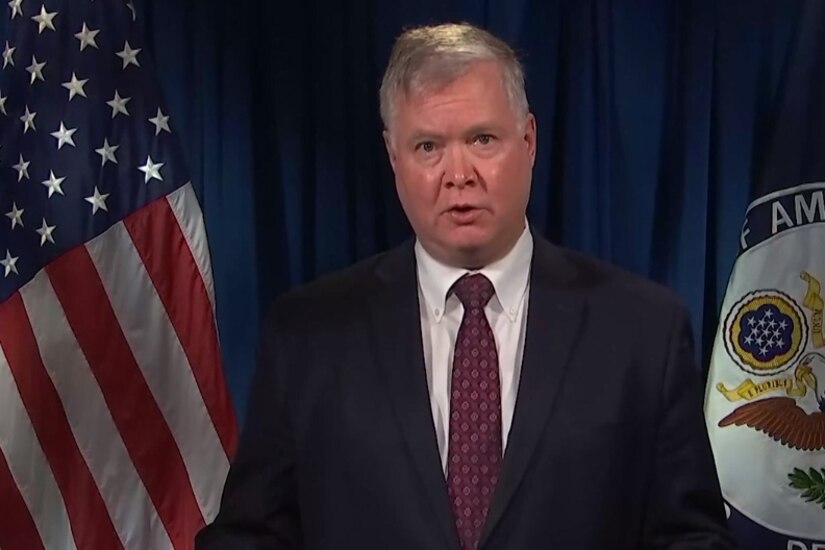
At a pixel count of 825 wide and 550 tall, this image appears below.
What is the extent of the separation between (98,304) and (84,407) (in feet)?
0.67

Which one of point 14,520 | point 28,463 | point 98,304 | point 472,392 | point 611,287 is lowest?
point 14,520

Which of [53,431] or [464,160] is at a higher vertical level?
[464,160]

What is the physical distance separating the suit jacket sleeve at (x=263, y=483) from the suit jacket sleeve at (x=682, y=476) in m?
0.51

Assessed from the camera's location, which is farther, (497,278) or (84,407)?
(84,407)

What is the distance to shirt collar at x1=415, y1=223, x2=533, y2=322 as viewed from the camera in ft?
4.77

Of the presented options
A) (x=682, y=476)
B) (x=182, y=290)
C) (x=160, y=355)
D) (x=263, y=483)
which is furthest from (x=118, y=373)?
(x=682, y=476)

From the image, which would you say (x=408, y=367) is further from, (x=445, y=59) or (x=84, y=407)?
(x=84, y=407)

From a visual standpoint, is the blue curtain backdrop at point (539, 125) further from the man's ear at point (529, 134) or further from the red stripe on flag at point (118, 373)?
the man's ear at point (529, 134)

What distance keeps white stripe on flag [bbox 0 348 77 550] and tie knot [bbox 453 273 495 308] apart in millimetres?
1021

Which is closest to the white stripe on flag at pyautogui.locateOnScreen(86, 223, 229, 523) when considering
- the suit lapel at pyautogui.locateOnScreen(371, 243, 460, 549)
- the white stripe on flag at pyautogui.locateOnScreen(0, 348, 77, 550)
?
the white stripe on flag at pyautogui.locateOnScreen(0, 348, 77, 550)

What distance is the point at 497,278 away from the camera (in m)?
1.45

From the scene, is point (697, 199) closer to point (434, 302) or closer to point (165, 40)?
point (434, 302)

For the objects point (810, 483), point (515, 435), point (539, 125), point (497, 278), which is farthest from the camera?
point (539, 125)

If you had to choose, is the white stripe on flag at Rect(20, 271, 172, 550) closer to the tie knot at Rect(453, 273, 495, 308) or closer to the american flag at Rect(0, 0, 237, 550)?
the american flag at Rect(0, 0, 237, 550)
